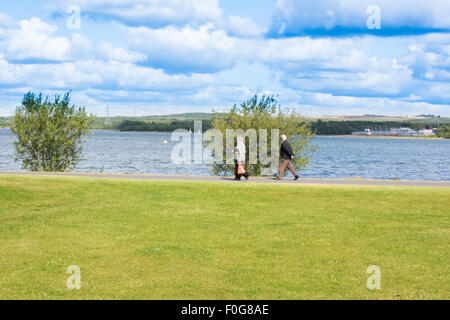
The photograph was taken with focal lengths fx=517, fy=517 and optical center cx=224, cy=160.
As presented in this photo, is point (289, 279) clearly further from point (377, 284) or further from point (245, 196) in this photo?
point (245, 196)

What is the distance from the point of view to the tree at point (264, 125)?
32.5 m

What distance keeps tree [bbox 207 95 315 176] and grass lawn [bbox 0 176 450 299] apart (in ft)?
40.6

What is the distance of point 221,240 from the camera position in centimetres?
1220


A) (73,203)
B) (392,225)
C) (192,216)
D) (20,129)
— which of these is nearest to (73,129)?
(20,129)

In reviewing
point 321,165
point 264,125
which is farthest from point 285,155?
point 321,165

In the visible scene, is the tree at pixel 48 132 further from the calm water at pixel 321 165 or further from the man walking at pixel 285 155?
the man walking at pixel 285 155

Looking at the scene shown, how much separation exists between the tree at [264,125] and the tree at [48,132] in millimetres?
9512

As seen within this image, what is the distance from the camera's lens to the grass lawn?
8845 millimetres

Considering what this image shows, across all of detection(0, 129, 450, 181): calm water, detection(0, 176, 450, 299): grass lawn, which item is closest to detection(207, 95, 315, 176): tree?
detection(0, 129, 450, 181): calm water

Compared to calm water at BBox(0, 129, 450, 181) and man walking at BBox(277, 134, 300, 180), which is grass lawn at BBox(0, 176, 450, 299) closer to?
man walking at BBox(277, 134, 300, 180)

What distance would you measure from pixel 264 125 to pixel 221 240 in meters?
20.8

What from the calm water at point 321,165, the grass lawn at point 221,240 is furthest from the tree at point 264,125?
the grass lawn at point 221,240
